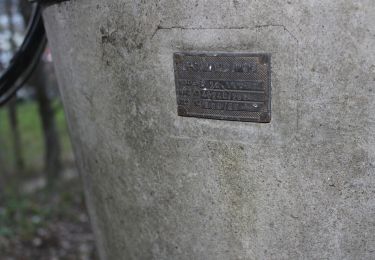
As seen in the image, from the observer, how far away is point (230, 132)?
146 centimetres

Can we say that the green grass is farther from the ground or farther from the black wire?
the black wire

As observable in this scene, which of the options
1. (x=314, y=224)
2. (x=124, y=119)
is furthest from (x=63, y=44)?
(x=314, y=224)

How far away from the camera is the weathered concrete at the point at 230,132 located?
4.21ft

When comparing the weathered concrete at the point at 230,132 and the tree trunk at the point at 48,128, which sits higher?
the weathered concrete at the point at 230,132

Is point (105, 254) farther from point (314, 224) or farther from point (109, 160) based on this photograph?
point (314, 224)

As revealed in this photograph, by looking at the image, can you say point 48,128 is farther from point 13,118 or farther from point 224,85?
point 224,85

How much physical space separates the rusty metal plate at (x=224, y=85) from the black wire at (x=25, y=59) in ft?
3.25

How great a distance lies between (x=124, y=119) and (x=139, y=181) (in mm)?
236

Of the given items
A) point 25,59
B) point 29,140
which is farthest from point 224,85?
point 29,140

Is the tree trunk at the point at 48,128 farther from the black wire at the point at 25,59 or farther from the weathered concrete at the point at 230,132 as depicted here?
the weathered concrete at the point at 230,132

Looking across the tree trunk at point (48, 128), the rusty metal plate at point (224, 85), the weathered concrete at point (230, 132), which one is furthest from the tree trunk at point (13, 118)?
the rusty metal plate at point (224, 85)

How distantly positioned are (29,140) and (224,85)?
776cm

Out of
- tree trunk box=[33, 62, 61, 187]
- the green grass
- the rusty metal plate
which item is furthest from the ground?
the rusty metal plate

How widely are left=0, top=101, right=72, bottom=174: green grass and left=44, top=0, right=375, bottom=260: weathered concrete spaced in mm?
4912
